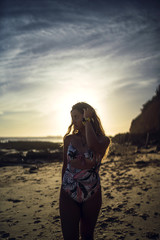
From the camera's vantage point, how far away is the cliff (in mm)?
30931

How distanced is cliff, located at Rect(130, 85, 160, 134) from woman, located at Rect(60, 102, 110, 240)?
29.5 metres

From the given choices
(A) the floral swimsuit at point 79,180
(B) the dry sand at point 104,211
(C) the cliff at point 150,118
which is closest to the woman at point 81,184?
(A) the floral swimsuit at point 79,180

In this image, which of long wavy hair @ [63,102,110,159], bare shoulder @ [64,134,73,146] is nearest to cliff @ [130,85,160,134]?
long wavy hair @ [63,102,110,159]

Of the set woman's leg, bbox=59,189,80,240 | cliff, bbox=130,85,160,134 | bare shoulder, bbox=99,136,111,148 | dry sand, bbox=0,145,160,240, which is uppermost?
cliff, bbox=130,85,160,134

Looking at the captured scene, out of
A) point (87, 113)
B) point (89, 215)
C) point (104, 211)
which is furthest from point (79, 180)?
point (104, 211)

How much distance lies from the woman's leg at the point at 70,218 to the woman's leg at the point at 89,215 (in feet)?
0.30

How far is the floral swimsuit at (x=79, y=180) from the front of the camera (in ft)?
6.25

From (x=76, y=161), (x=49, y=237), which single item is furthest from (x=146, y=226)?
(x=76, y=161)

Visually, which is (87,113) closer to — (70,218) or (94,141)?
(94,141)

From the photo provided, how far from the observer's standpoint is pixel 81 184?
1.94 m

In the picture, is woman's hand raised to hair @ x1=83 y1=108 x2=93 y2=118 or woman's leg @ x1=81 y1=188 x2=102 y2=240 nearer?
woman's leg @ x1=81 y1=188 x2=102 y2=240

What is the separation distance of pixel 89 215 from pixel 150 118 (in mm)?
34128

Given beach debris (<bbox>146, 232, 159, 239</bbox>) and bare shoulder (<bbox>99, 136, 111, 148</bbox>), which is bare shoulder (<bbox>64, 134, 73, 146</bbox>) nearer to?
bare shoulder (<bbox>99, 136, 111, 148</bbox>)

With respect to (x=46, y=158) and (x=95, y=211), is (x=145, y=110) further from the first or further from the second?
(x=95, y=211)
